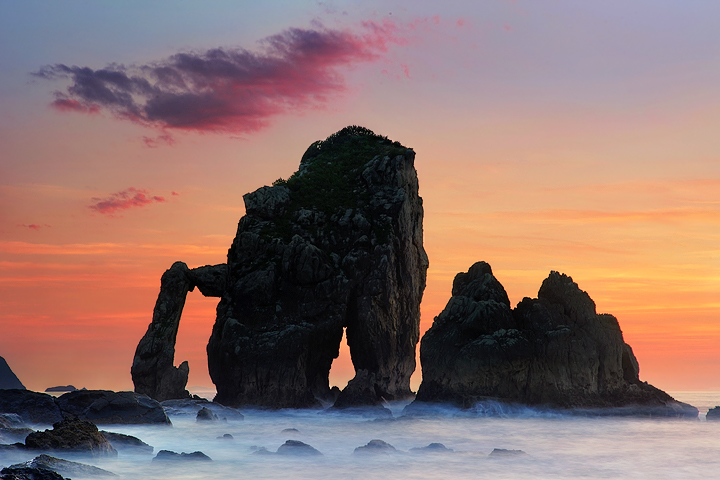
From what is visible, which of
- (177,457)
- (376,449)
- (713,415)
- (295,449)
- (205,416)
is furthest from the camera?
(713,415)

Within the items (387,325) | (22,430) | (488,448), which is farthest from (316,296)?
(22,430)

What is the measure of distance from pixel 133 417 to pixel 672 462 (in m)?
27.3

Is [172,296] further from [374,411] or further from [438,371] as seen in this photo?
[438,371]

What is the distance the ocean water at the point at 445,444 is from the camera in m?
25.4

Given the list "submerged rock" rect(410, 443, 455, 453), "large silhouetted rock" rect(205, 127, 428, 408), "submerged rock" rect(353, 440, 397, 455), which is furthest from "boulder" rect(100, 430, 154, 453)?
"large silhouetted rock" rect(205, 127, 428, 408)

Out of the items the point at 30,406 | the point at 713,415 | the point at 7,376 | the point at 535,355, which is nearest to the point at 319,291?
the point at 535,355

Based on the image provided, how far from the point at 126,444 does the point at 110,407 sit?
11358 mm

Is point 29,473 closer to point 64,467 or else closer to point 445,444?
point 64,467

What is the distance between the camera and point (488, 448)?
33625 mm

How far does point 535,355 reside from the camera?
4619 cm

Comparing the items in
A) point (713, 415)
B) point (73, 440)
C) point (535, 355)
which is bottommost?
point (73, 440)

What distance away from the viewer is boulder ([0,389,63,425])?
113 ft

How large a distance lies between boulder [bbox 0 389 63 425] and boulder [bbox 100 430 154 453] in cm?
901

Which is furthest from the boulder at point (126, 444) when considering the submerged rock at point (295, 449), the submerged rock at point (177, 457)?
the submerged rock at point (295, 449)
